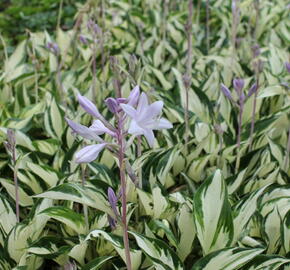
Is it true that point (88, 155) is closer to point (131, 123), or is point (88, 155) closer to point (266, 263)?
point (131, 123)

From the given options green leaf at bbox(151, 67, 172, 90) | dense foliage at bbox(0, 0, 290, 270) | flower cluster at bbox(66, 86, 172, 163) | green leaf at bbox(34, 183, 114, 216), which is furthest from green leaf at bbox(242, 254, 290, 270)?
green leaf at bbox(151, 67, 172, 90)

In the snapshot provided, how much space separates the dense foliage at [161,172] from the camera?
156 cm

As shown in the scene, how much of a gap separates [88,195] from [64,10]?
12.3 feet

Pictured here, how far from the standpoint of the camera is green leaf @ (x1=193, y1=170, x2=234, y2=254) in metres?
1.56

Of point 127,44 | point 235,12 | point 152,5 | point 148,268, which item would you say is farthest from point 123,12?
point 148,268

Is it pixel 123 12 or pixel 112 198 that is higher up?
pixel 112 198

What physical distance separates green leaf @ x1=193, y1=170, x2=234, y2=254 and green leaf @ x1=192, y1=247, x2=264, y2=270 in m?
0.10

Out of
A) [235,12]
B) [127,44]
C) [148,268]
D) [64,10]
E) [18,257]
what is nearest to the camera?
[148,268]

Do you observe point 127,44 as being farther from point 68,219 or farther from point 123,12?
point 68,219

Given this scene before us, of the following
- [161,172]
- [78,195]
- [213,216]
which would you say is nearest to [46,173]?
[161,172]

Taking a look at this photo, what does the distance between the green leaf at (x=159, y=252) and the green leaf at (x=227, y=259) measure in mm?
71

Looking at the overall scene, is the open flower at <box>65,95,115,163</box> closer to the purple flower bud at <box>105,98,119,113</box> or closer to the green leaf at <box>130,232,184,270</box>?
the purple flower bud at <box>105,98,119,113</box>

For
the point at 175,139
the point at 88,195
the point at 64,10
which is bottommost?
the point at 64,10

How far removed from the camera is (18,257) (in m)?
1.68
